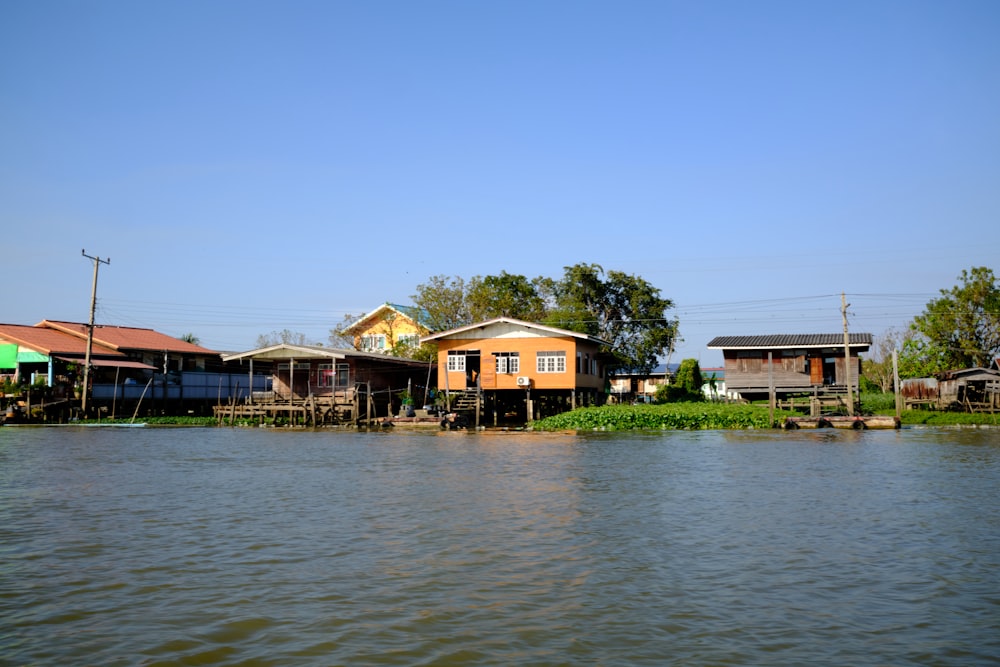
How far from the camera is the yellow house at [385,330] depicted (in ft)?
180

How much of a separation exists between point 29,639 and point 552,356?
34253 millimetres

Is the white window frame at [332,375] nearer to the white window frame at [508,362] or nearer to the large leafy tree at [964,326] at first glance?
the white window frame at [508,362]

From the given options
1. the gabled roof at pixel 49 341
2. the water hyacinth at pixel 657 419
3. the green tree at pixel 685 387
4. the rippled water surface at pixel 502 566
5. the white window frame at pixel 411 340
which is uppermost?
the white window frame at pixel 411 340

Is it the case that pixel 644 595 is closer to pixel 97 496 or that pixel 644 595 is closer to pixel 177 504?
pixel 177 504

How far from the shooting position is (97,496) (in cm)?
1569

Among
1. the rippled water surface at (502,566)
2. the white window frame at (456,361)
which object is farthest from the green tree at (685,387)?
the rippled water surface at (502,566)

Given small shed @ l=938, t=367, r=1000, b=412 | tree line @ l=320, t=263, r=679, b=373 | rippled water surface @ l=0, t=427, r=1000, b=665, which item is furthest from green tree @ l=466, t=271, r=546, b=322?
rippled water surface @ l=0, t=427, r=1000, b=665

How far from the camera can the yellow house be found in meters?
54.9

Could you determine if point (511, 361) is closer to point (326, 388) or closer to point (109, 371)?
point (326, 388)

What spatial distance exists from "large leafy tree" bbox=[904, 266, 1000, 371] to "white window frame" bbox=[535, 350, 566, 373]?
24892mm

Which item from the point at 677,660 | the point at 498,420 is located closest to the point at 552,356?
the point at 498,420

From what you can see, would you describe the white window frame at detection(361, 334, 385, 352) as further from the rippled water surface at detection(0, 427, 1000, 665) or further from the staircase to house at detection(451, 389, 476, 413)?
the rippled water surface at detection(0, 427, 1000, 665)

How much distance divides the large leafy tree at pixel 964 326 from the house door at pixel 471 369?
2817 centimetres

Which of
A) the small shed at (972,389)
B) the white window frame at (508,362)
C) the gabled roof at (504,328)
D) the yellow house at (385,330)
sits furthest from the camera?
the yellow house at (385,330)
